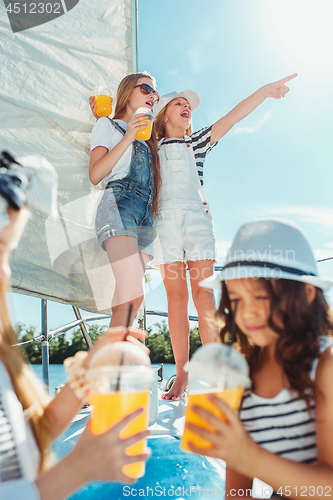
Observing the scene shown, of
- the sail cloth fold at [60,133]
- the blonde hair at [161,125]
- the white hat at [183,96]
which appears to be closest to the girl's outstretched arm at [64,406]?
the sail cloth fold at [60,133]

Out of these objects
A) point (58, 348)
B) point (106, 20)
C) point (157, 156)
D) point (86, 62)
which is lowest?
point (58, 348)

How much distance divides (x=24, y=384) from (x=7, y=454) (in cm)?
15

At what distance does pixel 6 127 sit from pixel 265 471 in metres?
1.81

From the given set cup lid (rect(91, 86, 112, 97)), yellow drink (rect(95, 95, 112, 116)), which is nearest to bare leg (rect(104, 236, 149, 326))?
yellow drink (rect(95, 95, 112, 116))

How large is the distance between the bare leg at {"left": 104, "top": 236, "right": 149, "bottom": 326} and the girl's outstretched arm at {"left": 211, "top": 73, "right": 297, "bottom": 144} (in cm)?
95

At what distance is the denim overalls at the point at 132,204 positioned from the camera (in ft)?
5.16

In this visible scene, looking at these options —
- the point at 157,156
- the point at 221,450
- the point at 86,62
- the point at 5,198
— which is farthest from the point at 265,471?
the point at 86,62

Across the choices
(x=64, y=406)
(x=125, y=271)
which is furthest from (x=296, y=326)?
(x=125, y=271)

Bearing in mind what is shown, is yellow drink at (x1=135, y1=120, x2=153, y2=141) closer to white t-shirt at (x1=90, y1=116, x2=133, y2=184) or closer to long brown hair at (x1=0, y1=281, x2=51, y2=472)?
white t-shirt at (x1=90, y1=116, x2=133, y2=184)

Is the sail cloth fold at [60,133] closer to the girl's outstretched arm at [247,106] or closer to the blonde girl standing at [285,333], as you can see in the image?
the girl's outstretched arm at [247,106]

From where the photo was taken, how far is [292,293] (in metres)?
0.80

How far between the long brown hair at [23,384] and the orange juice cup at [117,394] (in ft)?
0.57

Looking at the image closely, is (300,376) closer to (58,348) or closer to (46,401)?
(46,401)

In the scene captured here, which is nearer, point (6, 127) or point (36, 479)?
point (36, 479)
